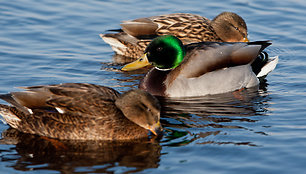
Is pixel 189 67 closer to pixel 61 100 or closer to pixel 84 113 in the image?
pixel 84 113

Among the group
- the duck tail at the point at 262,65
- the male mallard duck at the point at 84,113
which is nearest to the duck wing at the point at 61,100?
the male mallard duck at the point at 84,113

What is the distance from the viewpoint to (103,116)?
28.1 ft

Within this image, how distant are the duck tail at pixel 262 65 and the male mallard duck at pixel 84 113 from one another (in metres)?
4.17

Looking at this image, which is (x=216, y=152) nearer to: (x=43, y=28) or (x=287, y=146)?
(x=287, y=146)

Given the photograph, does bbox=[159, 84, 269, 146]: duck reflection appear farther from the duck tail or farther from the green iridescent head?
the green iridescent head

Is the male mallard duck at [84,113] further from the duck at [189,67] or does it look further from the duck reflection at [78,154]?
the duck at [189,67]

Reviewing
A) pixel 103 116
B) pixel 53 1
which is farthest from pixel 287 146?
pixel 53 1

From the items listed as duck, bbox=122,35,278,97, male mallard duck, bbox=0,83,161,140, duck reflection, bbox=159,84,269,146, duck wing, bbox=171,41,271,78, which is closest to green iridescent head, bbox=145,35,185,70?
duck, bbox=122,35,278,97

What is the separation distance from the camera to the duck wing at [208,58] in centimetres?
1105

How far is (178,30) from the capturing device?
1337 cm

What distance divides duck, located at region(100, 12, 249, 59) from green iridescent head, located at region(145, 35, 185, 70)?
7.41 ft

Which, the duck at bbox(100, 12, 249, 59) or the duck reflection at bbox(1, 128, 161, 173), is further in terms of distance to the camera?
the duck at bbox(100, 12, 249, 59)

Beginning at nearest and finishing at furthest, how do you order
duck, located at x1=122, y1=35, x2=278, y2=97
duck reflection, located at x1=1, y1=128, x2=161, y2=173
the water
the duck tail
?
duck reflection, located at x1=1, y1=128, x2=161, y2=173, the water, duck, located at x1=122, y1=35, x2=278, y2=97, the duck tail

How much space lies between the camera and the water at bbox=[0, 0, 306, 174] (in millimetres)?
7922
